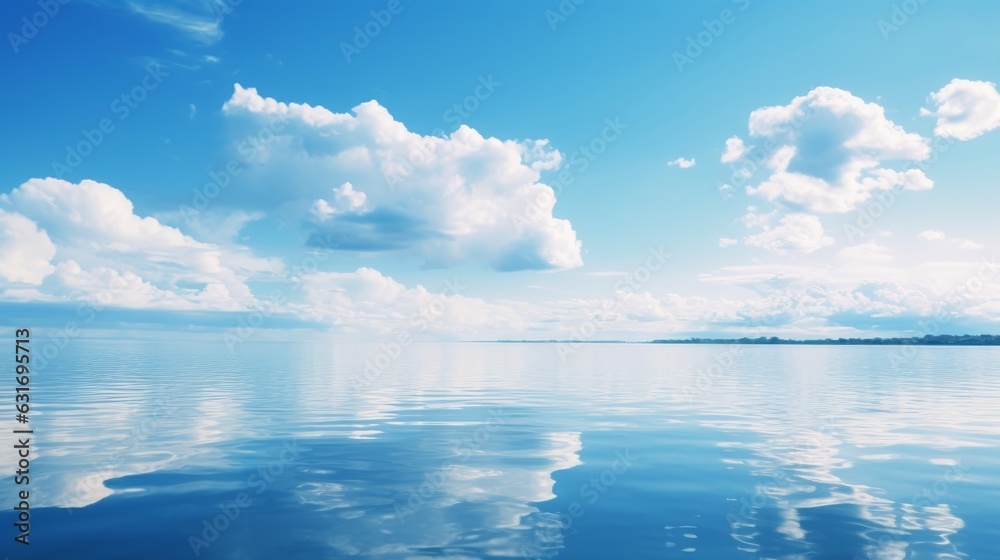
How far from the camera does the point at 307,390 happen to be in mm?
48844

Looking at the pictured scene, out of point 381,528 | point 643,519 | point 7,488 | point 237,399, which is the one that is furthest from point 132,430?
point 643,519

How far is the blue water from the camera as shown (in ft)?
42.8

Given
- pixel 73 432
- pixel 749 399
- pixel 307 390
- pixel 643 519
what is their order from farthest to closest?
pixel 307 390, pixel 749 399, pixel 73 432, pixel 643 519

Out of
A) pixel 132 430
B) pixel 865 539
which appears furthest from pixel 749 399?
pixel 132 430

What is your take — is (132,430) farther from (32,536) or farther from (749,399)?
(749,399)

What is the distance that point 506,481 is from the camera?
18688 mm

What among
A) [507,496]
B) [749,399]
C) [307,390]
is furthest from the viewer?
[307,390]

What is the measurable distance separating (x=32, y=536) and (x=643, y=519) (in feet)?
47.5

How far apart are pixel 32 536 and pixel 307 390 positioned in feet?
119

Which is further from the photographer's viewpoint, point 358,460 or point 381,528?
point 358,460

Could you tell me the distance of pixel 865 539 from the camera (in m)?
13.2

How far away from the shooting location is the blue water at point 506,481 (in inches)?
514

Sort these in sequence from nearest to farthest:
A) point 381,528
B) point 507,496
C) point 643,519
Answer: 1. point 381,528
2. point 643,519
3. point 507,496

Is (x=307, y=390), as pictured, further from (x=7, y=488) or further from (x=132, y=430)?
(x=7, y=488)
